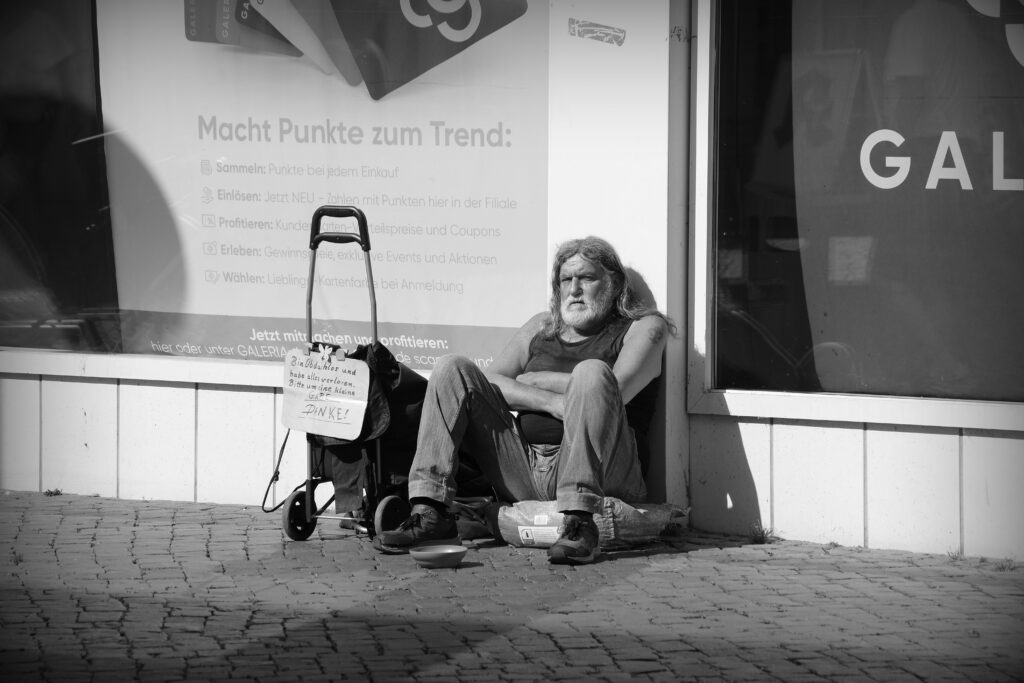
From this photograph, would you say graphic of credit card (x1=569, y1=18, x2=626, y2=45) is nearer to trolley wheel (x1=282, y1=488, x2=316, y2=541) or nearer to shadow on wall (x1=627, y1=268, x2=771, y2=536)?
shadow on wall (x1=627, y1=268, x2=771, y2=536)

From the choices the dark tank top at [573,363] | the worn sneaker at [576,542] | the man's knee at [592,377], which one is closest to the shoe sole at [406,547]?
the worn sneaker at [576,542]

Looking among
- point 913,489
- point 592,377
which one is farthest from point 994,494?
point 592,377

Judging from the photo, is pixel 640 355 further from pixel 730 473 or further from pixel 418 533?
pixel 418 533

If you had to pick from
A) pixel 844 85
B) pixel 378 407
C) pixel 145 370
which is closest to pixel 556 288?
pixel 378 407

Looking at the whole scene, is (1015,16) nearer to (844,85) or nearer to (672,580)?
(844,85)

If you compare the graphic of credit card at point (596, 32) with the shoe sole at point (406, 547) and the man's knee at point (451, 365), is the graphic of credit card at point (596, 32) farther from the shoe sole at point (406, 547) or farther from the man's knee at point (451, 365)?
the shoe sole at point (406, 547)

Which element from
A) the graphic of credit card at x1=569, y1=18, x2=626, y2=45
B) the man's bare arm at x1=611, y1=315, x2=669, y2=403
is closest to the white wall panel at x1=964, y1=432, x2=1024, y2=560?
the man's bare arm at x1=611, y1=315, x2=669, y2=403

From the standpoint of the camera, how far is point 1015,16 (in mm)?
6191

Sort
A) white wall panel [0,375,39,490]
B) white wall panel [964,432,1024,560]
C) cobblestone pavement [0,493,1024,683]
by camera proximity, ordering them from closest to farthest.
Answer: cobblestone pavement [0,493,1024,683] → white wall panel [964,432,1024,560] → white wall panel [0,375,39,490]

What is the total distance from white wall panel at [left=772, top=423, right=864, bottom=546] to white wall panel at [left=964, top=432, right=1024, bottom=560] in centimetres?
45

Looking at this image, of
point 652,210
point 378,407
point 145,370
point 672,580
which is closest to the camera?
point 672,580

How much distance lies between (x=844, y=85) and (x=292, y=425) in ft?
9.28

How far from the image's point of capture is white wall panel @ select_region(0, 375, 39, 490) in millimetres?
7777

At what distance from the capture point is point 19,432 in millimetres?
7809
